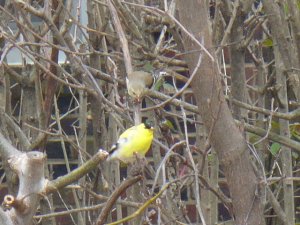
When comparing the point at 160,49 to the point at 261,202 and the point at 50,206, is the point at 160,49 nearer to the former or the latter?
the point at 50,206

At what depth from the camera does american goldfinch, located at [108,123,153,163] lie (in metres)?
2.60

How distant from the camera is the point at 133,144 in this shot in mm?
2623

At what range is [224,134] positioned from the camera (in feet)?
8.45

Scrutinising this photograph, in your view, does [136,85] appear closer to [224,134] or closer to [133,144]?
[133,144]

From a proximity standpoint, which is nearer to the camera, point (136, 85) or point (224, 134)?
point (224, 134)

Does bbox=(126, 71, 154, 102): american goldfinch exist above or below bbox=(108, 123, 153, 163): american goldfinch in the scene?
above

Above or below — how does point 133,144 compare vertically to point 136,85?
below

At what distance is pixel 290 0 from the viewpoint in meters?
3.44

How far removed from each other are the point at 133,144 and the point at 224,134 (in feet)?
0.93

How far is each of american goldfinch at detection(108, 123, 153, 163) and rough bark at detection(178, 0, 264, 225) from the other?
0.62 ft

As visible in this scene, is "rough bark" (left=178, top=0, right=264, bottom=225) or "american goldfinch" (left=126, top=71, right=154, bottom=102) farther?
"american goldfinch" (left=126, top=71, right=154, bottom=102)

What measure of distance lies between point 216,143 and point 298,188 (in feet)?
7.15

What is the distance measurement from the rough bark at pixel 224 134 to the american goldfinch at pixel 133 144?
0.62 feet

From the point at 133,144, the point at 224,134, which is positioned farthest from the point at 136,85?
the point at 224,134
